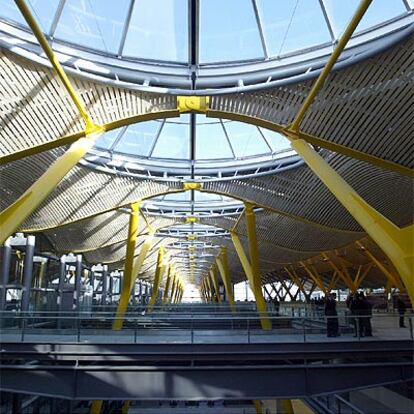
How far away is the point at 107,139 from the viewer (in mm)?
24344

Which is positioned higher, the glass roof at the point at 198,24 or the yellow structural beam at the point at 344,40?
the glass roof at the point at 198,24

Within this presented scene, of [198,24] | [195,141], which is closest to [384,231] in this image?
[198,24]

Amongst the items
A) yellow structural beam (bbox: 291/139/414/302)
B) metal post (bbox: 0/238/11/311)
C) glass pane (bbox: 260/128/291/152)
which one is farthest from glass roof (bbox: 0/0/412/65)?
metal post (bbox: 0/238/11/311)

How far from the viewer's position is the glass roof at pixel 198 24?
14.1 meters

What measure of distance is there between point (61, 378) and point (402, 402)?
12.7 meters

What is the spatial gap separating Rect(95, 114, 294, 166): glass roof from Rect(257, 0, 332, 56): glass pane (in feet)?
22.2

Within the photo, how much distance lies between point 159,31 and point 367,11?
698cm

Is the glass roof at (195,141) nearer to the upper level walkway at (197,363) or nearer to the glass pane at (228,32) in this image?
the glass pane at (228,32)

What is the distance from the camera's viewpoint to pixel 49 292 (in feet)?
134

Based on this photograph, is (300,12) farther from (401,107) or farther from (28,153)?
(28,153)

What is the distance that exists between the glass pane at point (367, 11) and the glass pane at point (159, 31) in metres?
4.82

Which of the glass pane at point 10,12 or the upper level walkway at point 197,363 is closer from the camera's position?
the upper level walkway at point 197,363

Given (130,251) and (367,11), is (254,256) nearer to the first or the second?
(130,251)

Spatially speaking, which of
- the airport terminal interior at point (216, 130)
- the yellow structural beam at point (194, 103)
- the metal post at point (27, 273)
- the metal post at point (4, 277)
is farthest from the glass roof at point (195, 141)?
the metal post at point (27, 273)
